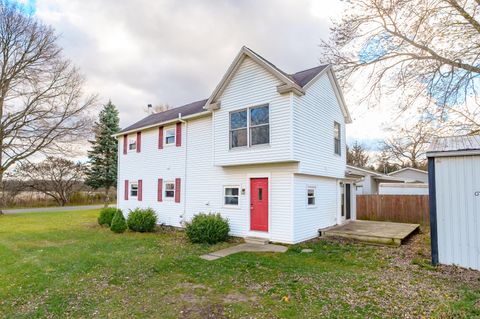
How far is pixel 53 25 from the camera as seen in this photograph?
69.1ft

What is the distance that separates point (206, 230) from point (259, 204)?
218 centimetres

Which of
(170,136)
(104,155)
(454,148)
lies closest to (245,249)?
(454,148)

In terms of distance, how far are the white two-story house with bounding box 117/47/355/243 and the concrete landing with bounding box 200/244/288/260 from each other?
23.6 inches

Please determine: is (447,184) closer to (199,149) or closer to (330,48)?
(330,48)

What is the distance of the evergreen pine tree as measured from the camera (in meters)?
27.6

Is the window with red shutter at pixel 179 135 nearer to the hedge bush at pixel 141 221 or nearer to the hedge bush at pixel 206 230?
the hedge bush at pixel 141 221

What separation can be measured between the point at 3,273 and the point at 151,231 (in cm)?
690

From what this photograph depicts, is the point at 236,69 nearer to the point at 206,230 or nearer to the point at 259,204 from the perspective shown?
the point at 259,204

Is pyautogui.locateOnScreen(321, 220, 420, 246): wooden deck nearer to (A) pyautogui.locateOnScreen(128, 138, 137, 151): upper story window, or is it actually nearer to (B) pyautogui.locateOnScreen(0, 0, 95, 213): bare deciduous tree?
(A) pyautogui.locateOnScreen(128, 138, 137, 151): upper story window

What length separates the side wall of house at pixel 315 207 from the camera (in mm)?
10219

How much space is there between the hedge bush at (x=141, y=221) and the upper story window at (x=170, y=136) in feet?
A: 11.9

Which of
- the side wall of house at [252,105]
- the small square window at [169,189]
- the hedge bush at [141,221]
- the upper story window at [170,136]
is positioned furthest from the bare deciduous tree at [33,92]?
the side wall of house at [252,105]

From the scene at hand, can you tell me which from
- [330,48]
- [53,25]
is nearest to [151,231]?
[330,48]

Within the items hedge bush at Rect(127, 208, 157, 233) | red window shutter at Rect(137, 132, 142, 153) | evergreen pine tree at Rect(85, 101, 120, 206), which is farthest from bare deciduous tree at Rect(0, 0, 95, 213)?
hedge bush at Rect(127, 208, 157, 233)
